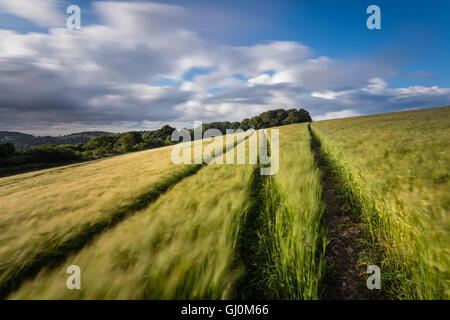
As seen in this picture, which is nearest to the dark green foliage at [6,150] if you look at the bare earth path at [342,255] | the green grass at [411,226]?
the bare earth path at [342,255]

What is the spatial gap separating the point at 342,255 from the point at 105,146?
88.3 m

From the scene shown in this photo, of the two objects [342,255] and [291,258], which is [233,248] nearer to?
[291,258]

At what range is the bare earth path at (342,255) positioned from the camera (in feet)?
7.57

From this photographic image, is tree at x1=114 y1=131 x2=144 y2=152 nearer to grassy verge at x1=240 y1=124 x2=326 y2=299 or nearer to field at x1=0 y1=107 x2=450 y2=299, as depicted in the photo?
field at x1=0 y1=107 x2=450 y2=299

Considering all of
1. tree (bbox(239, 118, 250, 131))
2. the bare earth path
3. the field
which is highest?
tree (bbox(239, 118, 250, 131))

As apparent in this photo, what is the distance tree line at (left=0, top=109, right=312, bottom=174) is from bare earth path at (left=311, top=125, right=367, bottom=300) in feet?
166

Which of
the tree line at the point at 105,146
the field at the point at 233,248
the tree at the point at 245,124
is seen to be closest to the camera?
the field at the point at 233,248

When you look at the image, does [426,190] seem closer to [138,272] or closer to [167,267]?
[167,267]

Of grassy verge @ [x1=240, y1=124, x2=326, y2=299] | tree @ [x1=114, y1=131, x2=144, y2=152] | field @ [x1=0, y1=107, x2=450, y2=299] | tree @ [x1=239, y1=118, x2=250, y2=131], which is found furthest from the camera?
tree @ [x1=239, y1=118, x2=250, y2=131]

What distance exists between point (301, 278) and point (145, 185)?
6253 mm

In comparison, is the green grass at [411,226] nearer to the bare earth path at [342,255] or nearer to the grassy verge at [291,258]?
the bare earth path at [342,255]

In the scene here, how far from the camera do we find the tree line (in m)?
38.0

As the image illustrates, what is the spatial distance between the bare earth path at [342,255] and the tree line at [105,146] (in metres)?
50.5

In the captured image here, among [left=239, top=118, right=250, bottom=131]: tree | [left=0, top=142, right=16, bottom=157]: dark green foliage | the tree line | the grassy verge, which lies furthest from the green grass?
[left=239, top=118, right=250, bottom=131]: tree
